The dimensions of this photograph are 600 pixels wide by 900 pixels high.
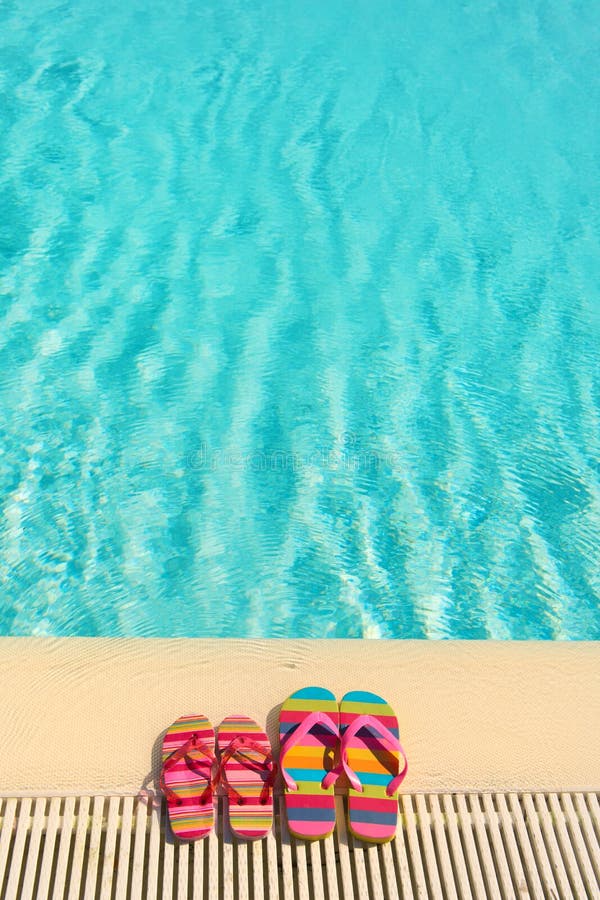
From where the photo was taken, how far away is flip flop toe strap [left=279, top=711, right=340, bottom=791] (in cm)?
238

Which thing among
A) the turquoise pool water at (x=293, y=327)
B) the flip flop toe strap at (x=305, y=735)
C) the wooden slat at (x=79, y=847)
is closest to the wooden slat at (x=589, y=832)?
the flip flop toe strap at (x=305, y=735)

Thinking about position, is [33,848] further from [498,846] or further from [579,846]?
[579,846]

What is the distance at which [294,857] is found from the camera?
229cm

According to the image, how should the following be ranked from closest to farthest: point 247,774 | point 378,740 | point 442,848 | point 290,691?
point 442,848 → point 247,774 → point 378,740 → point 290,691

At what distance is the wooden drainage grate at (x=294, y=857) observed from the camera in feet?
7.22

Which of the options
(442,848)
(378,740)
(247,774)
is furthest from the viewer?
(378,740)

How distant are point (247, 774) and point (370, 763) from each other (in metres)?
0.37

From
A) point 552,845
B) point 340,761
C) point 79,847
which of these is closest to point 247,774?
point 340,761

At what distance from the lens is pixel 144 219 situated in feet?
16.1

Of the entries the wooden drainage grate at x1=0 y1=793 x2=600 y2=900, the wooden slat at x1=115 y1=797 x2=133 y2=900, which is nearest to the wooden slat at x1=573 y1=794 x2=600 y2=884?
the wooden drainage grate at x1=0 y1=793 x2=600 y2=900

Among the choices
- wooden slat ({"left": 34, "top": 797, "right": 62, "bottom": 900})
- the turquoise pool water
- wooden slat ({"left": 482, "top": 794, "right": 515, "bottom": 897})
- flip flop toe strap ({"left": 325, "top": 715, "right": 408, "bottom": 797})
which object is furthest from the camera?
the turquoise pool water

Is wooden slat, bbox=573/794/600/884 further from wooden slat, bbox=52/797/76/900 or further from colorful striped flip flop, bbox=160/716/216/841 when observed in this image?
wooden slat, bbox=52/797/76/900

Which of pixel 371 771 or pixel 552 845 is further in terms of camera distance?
pixel 371 771

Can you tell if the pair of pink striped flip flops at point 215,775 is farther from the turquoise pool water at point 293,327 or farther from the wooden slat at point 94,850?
the turquoise pool water at point 293,327
